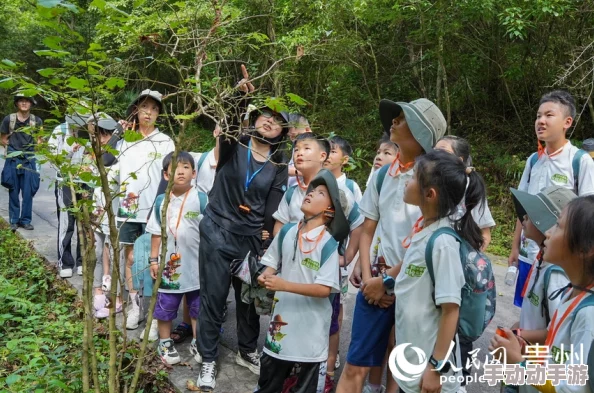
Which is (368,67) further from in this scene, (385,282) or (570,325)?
(570,325)

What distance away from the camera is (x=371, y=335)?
2785 mm

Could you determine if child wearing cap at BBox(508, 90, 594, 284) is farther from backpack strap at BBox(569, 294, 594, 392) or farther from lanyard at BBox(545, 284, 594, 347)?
backpack strap at BBox(569, 294, 594, 392)

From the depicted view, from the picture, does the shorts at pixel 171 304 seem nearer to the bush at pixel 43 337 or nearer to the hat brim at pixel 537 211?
the bush at pixel 43 337

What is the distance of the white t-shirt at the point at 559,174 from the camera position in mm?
3684

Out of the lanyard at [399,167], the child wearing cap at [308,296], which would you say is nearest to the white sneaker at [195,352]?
the child wearing cap at [308,296]

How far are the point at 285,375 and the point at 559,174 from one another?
2405 mm

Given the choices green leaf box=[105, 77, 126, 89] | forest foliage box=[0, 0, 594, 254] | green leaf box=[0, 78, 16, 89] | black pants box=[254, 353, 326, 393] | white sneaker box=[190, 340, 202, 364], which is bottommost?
white sneaker box=[190, 340, 202, 364]

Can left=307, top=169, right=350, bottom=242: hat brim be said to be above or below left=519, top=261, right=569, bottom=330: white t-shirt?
above

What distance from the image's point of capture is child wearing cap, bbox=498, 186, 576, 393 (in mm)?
2332

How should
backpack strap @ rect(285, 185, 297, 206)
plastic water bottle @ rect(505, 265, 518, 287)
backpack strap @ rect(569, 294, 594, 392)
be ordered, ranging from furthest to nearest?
plastic water bottle @ rect(505, 265, 518, 287) → backpack strap @ rect(285, 185, 297, 206) → backpack strap @ rect(569, 294, 594, 392)

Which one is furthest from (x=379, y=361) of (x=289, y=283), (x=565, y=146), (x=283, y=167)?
(x=565, y=146)
